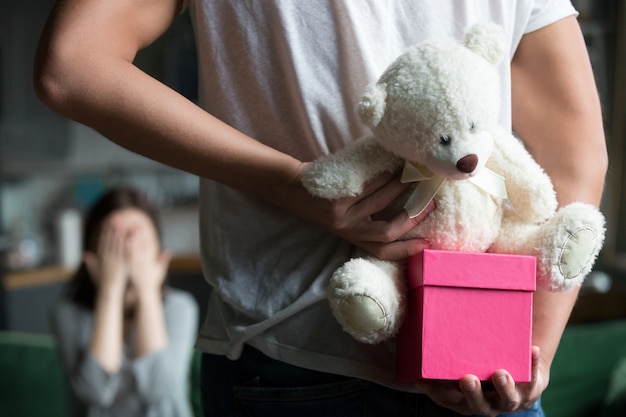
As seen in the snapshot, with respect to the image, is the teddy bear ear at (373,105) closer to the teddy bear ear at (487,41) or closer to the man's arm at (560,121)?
the teddy bear ear at (487,41)

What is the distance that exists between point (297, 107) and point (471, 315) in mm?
217

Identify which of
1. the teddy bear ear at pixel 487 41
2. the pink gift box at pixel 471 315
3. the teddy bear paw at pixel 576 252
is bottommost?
the pink gift box at pixel 471 315

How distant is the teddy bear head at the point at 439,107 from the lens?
54 centimetres

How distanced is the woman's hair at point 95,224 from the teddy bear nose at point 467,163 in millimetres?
1729

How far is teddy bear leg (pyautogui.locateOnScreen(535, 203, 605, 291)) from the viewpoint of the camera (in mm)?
560

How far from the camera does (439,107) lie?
0.54 m

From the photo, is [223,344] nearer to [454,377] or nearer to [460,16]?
[454,377]

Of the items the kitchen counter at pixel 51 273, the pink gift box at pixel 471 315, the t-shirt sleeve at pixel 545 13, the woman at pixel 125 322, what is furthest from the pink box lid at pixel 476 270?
the kitchen counter at pixel 51 273

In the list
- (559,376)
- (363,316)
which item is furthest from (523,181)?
(559,376)

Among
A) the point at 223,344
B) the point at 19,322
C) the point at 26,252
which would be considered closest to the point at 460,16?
the point at 223,344

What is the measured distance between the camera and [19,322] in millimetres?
3156

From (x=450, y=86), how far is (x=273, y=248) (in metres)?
0.21

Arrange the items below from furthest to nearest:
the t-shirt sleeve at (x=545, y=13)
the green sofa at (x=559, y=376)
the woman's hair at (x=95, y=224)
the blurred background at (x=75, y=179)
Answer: the blurred background at (x=75, y=179) → the woman's hair at (x=95, y=224) → the green sofa at (x=559, y=376) → the t-shirt sleeve at (x=545, y=13)

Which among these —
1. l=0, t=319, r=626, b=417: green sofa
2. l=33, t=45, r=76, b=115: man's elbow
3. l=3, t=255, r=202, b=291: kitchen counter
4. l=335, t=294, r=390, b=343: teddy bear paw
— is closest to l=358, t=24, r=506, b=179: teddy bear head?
l=335, t=294, r=390, b=343: teddy bear paw
